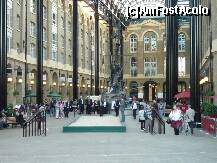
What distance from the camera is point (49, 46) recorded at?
6119 centimetres

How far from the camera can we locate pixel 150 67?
318ft

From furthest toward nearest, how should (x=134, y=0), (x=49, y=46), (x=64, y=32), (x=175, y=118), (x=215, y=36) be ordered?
(x=134, y=0) < (x=64, y=32) < (x=49, y=46) < (x=215, y=36) < (x=175, y=118)

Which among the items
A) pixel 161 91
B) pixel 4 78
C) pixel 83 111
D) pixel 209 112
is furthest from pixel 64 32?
pixel 209 112

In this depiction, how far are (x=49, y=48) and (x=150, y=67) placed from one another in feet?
129

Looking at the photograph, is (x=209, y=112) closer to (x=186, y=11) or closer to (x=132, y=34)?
(x=186, y=11)

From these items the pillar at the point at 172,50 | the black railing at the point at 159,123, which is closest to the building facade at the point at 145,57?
the pillar at the point at 172,50

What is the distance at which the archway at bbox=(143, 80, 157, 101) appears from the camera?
3861 inches

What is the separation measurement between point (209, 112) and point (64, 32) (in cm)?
4663

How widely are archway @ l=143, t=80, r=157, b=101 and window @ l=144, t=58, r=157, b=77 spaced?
1.79m

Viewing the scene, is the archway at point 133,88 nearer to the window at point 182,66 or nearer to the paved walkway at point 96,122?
the window at point 182,66

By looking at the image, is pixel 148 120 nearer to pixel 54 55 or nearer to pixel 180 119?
pixel 180 119

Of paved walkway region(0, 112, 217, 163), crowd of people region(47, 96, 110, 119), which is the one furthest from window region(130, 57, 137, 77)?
paved walkway region(0, 112, 217, 163)

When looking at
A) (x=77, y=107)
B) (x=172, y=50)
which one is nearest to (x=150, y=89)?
(x=77, y=107)

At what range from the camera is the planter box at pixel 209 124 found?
75.5 ft
